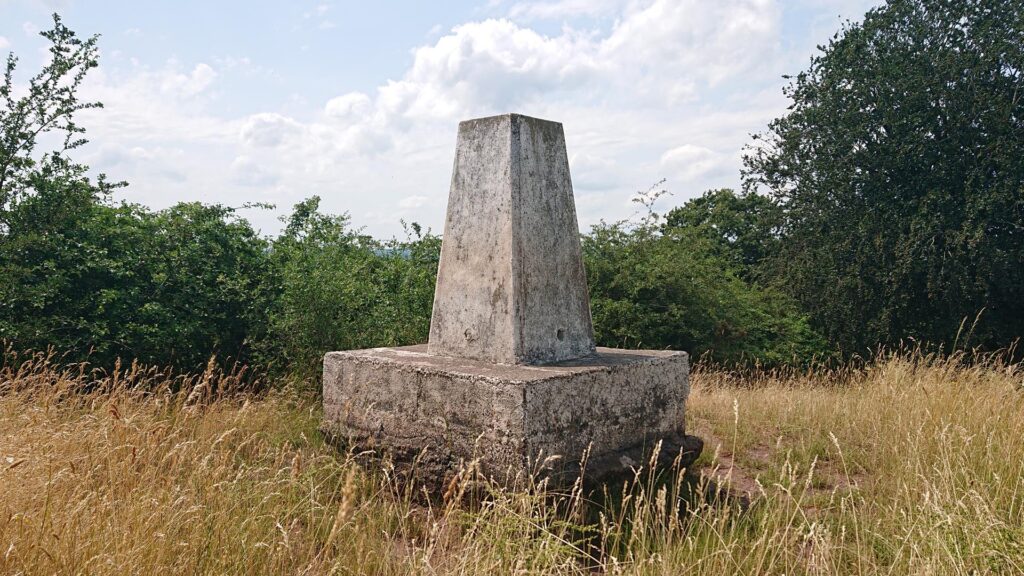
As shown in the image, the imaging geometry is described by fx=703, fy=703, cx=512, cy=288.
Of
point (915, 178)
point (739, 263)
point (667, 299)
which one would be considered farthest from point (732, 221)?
point (667, 299)

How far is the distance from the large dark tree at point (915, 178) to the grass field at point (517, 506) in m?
7.11

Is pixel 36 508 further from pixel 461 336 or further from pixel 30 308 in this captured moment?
pixel 30 308

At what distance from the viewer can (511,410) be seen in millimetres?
3646

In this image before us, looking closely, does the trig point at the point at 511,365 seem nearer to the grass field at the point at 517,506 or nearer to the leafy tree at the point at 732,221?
the grass field at the point at 517,506

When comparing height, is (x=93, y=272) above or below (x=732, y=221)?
below

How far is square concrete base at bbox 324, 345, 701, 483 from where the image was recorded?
12.1ft

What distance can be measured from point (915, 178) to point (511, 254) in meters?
11.9

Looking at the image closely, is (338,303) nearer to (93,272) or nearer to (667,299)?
(93,272)

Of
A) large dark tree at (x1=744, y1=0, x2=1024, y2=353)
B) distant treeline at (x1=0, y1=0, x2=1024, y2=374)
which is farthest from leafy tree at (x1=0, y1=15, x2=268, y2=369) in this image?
large dark tree at (x1=744, y1=0, x2=1024, y2=353)

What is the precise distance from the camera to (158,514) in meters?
2.69

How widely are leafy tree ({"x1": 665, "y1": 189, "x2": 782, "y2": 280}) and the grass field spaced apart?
38.2 feet

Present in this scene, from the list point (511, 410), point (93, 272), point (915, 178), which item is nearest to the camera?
point (511, 410)

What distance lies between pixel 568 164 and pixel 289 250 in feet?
18.3

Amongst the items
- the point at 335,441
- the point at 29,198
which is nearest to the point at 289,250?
the point at 29,198
